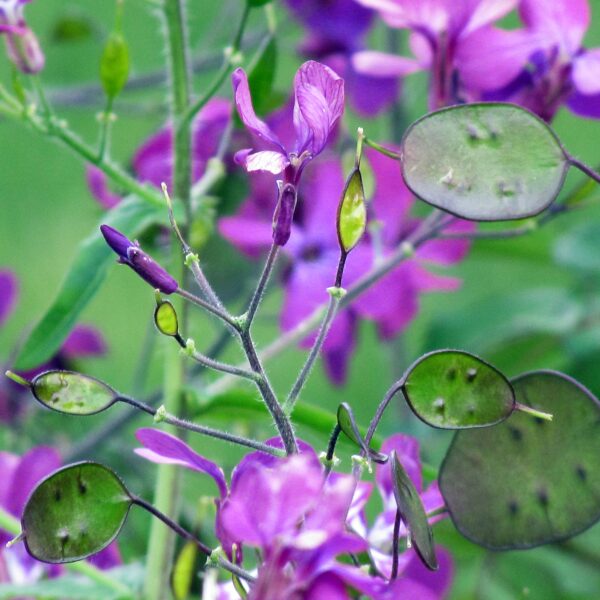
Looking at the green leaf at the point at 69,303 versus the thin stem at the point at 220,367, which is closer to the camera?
the thin stem at the point at 220,367

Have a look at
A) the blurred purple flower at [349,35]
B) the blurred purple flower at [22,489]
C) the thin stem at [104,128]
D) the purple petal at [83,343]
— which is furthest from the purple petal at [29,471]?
the blurred purple flower at [349,35]

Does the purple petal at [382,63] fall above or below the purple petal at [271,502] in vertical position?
below

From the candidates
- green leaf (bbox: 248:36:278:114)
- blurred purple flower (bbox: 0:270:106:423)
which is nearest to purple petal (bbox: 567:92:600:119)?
green leaf (bbox: 248:36:278:114)

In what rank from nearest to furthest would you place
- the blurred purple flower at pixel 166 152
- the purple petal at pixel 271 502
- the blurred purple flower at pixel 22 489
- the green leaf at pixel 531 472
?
the purple petal at pixel 271 502 < the green leaf at pixel 531 472 < the blurred purple flower at pixel 22 489 < the blurred purple flower at pixel 166 152

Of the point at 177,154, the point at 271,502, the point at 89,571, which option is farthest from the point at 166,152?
the point at 271,502

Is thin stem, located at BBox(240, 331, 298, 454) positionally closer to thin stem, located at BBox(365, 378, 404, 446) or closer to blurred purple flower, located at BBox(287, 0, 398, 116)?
thin stem, located at BBox(365, 378, 404, 446)

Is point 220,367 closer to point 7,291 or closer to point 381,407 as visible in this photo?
point 381,407

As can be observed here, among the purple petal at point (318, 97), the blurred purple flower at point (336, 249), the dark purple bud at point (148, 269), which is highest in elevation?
the purple petal at point (318, 97)

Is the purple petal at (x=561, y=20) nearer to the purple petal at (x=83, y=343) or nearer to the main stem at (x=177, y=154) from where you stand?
the main stem at (x=177, y=154)
